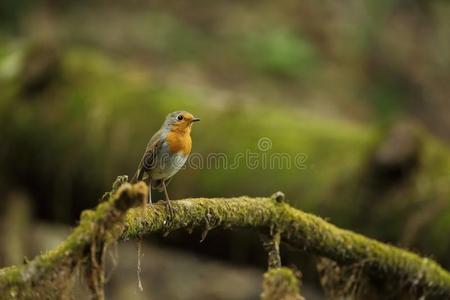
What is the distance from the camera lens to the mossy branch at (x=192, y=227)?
94.4 inches

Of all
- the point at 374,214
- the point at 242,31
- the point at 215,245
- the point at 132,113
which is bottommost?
the point at 215,245

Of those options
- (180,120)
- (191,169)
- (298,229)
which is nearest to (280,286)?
(298,229)

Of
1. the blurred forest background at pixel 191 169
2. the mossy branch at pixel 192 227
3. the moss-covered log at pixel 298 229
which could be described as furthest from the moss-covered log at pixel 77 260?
the moss-covered log at pixel 298 229

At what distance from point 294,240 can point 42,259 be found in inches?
60.5

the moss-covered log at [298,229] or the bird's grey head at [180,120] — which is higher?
the bird's grey head at [180,120]

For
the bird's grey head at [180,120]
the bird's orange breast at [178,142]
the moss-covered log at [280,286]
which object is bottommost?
the moss-covered log at [280,286]

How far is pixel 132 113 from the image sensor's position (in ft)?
19.6

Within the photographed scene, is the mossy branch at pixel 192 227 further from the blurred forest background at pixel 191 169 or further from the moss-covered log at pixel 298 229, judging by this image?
the blurred forest background at pixel 191 169

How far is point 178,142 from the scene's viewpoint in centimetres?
448

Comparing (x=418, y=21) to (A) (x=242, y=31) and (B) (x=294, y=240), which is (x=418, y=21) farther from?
(B) (x=294, y=240)

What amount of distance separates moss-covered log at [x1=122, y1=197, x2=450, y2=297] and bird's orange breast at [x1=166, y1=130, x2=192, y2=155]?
1085 millimetres

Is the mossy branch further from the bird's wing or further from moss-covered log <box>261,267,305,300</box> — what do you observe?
the bird's wing

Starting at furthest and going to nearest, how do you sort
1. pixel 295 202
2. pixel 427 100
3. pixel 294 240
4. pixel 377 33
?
1. pixel 377 33
2. pixel 427 100
3. pixel 295 202
4. pixel 294 240

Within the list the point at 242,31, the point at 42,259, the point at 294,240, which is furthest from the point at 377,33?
the point at 42,259
